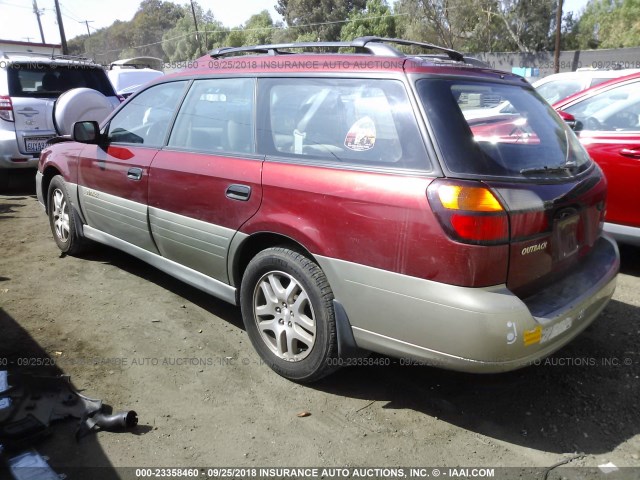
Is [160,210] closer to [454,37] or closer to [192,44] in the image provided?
[454,37]

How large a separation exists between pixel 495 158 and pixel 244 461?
1861 mm

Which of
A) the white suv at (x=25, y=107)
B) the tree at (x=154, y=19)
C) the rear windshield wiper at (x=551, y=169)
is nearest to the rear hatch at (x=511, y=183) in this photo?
the rear windshield wiper at (x=551, y=169)

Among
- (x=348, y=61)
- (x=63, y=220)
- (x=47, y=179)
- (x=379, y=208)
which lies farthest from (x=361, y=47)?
(x=47, y=179)

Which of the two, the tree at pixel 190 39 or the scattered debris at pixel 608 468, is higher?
the tree at pixel 190 39

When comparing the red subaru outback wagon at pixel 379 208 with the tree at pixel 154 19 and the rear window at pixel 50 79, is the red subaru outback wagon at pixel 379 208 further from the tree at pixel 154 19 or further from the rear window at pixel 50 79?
the tree at pixel 154 19

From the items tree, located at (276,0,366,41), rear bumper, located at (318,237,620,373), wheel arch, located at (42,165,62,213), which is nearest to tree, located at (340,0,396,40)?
tree, located at (276,0,366,41)

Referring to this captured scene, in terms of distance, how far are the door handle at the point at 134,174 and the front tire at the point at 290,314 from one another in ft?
4.45

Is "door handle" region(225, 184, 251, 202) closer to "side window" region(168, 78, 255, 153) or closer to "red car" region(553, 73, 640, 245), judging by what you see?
"side window" region(168, 78, 255, 153)

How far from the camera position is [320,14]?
6681 centimetres

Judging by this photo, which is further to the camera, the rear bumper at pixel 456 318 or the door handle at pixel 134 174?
the door handle at pixel 134 174

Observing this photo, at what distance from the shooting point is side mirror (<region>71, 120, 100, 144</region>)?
4.42m

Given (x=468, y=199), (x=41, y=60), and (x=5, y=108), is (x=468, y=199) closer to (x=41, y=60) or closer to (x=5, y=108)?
(x=5, y=108)

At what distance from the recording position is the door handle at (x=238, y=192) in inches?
123

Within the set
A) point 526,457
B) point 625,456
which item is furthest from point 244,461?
point 625,456
